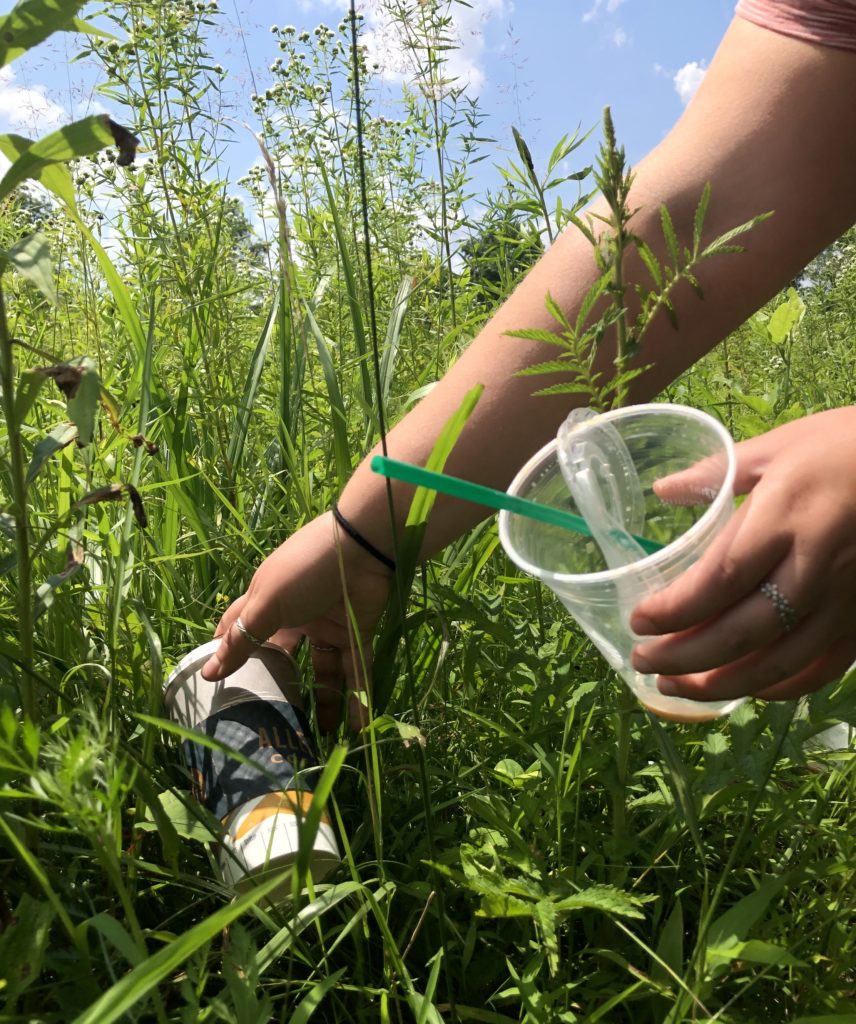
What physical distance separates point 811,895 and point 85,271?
188cm

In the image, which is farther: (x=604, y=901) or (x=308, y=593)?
(x=308, y=593)

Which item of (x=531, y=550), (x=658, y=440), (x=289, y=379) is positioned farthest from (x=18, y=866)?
(x=289, y=379)

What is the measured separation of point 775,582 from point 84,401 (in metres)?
0.65

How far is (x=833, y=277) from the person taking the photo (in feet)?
12.2

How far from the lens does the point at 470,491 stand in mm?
783

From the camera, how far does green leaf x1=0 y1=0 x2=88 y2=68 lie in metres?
0.83

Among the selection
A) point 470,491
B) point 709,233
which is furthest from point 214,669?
point 709,233

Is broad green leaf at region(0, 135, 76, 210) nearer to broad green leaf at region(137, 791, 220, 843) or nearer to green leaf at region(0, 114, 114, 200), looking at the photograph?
green leaf at region(0, 114, 114, 200)

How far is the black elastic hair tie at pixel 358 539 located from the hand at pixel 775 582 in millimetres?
481

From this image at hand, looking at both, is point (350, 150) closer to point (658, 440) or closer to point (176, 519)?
point (176, 519)

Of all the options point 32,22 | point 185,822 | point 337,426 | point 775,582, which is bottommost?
point 185,822

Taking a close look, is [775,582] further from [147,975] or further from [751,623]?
[147,975]

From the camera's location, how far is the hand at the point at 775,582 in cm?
77

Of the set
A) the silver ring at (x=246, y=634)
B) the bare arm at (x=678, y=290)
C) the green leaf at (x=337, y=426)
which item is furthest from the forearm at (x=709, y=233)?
the silver ring at (x=246, y=634)
